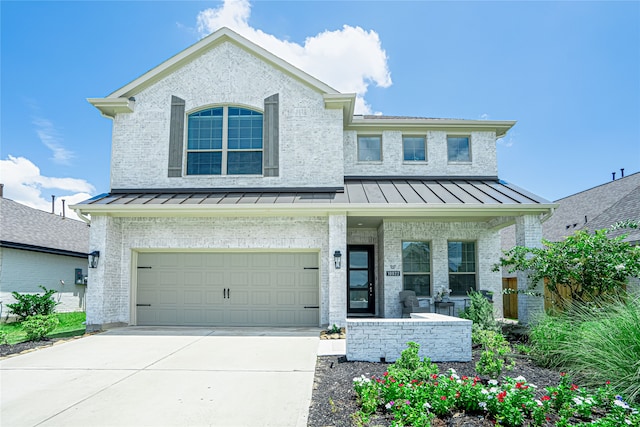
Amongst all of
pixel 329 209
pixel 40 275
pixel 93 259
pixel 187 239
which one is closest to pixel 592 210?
pixel 329 209

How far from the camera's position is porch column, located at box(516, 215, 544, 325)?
35.7ft

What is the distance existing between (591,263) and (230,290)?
8842 millimetres

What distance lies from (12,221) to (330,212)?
44.5ft

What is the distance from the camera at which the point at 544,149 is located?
64.5 feet

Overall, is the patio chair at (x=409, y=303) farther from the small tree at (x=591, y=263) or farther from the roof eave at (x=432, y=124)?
the roof eave at (x=432, y=124)

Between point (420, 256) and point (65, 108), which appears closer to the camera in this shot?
point (420, 256)

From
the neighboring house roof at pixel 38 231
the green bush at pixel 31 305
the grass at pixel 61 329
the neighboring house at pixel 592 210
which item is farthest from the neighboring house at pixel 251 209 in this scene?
the neighboring house roof at pixel 38 231

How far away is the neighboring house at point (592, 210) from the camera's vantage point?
46.5 ft

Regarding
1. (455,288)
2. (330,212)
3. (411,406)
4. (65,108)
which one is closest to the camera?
(411,406)

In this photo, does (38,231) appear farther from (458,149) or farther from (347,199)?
(458,149)

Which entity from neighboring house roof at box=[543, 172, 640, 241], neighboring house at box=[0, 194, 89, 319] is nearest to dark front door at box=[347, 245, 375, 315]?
neighboring house roof at box=[543, 172, 640, 241]

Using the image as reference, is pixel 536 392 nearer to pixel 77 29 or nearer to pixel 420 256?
pixel 420 256

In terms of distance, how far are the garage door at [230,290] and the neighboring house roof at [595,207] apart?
945 centimetres

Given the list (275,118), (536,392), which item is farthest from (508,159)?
(536,392)
